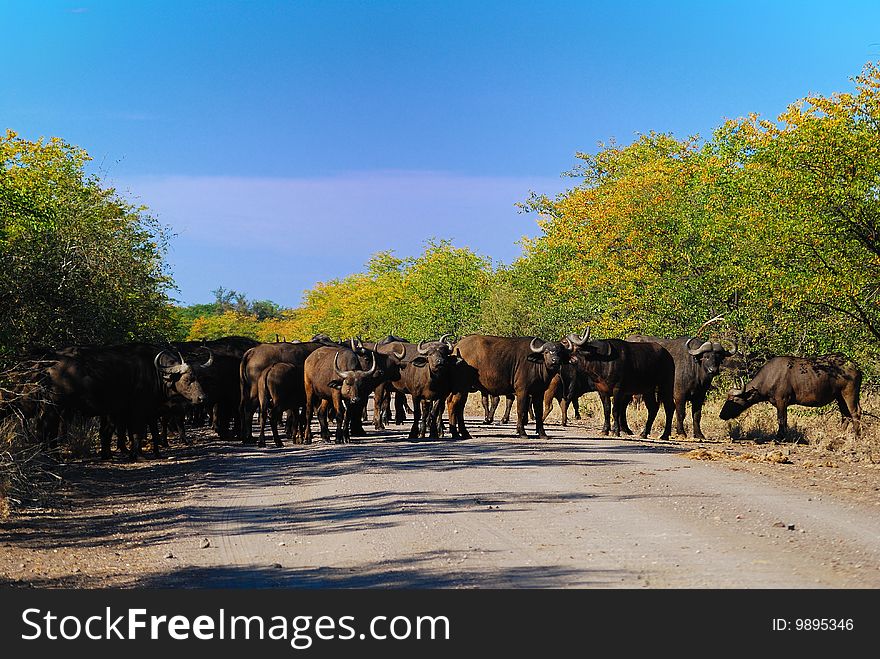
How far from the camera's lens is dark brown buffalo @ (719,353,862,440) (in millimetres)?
24500

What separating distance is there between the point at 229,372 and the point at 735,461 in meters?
12.1

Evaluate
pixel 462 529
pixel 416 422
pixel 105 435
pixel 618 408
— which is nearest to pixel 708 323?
pixel 618 408

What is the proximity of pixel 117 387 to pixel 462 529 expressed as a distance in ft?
36.0

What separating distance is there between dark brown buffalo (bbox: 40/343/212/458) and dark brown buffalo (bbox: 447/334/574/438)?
630 centimetres

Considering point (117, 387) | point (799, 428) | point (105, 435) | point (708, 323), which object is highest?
point (708, 323)

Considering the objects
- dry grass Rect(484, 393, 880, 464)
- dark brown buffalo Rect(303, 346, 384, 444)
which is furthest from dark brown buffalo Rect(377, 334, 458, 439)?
dry grass Rect(484, 393, 880, 464)

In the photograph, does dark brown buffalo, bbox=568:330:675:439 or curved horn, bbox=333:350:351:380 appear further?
dark brown buffalo, bbox=568:330:675:439

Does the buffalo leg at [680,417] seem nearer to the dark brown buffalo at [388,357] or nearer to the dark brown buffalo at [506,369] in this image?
the dark brown buffalo at [506,369]

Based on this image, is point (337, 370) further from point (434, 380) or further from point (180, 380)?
point (180, 380)

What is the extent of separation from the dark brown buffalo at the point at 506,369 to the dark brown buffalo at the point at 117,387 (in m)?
6.30

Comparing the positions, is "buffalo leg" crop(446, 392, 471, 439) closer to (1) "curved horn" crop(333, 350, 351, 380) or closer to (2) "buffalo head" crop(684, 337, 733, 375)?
(1) "curved horn" crop(333, 350, 351, 380)

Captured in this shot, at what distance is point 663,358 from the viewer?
26156 mm

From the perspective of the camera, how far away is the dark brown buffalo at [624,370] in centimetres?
2547

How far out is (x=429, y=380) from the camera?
24.4 m
